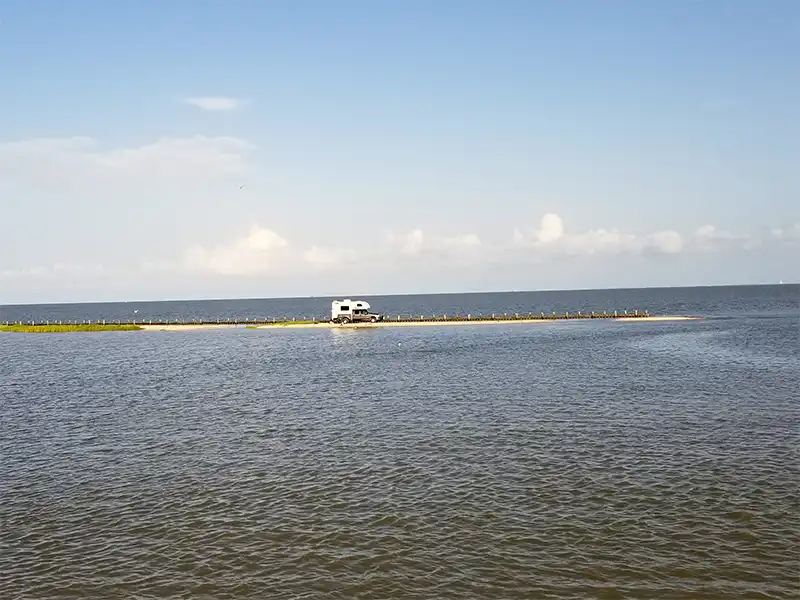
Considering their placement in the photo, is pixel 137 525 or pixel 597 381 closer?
pixel 137 525

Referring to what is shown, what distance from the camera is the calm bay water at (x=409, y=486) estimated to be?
67.4ft

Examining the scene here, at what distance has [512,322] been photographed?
471 feet

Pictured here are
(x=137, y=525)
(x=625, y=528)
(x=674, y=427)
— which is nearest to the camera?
(x=625, y=528)

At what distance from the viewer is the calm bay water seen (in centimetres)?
2053

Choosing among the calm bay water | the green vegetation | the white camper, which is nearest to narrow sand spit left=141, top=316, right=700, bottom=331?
the white camper

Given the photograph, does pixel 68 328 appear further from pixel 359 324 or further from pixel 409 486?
pixel 409 486

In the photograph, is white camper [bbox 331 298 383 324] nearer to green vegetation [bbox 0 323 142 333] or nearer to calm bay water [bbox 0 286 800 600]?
green vegetation [bbox 0 323 142 333]

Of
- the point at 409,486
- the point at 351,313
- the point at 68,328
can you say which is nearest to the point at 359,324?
the point at 351,313

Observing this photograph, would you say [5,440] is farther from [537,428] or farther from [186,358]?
[186,358]

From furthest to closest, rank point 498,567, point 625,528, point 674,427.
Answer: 1. point 674,427
2. point 625,528
3. point 498,567

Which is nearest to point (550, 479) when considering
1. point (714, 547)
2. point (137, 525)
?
point (714, 547)

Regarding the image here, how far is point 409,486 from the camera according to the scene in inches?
1147

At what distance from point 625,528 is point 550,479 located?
6.02 m

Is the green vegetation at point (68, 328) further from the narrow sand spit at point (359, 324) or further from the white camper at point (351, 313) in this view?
the white camper at point (351, 313)
